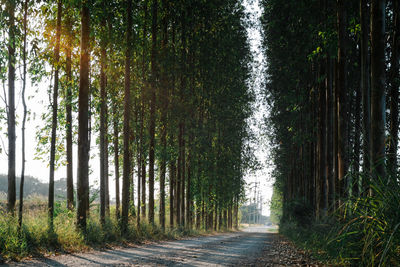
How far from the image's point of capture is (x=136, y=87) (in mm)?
18062

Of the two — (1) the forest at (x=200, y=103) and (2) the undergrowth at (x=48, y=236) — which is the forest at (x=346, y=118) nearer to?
(1) the forest at (x=200, y=103)

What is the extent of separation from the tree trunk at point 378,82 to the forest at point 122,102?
714cm

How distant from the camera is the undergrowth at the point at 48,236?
25.2ft

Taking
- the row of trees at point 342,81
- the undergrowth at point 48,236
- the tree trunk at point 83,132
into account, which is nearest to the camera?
the row of trees at point 342,81

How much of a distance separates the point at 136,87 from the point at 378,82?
13.3 metres

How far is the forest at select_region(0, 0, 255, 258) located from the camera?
9.97m

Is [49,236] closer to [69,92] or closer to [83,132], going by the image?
[83,132]

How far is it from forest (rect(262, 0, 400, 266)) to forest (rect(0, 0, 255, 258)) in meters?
5.53

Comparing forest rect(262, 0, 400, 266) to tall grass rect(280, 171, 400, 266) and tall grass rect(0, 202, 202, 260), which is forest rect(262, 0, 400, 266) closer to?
tall grass rect(280, 171, 400, 266)

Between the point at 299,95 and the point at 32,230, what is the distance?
40.9ft

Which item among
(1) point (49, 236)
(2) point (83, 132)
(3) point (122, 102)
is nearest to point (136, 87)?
(3) point (122, 102)

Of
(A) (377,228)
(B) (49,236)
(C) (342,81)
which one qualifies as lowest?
(B) (49,236)

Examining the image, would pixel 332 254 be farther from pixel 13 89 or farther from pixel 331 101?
pixel 13 89

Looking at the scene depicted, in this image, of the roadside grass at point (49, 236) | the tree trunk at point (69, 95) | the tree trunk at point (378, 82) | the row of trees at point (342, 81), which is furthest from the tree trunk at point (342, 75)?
the tree trunk at point (69, 95)
